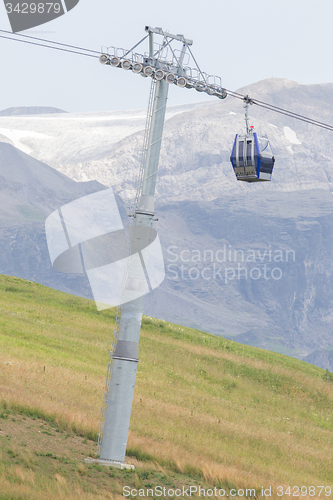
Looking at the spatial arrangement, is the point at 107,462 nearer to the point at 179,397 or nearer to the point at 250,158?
the point at 250,158

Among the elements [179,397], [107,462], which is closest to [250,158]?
[107,462]

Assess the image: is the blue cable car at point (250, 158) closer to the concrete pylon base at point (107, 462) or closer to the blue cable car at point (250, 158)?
the blue cable car at point (250, 158)

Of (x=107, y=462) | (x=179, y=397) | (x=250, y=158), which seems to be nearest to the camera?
(x=107, y=462)

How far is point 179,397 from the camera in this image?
2741cm

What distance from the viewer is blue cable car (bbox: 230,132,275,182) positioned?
779 inches

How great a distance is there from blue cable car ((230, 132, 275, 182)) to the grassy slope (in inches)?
392

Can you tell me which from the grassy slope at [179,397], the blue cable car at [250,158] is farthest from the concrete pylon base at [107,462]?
the blue cable car at [250,158]

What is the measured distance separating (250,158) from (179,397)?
13474 mm

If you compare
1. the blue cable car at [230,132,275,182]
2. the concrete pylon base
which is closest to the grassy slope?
the concrete pylon base

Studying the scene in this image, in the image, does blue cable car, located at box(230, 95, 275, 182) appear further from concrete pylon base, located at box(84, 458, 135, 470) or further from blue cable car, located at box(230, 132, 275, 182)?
concrete pylon base, located at box(84, 458, 135, 470)

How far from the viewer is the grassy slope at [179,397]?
17.8 metres

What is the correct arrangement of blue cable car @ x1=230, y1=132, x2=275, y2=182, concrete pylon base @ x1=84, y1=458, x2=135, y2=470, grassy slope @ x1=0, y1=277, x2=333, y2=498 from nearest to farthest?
concrete pylon base @ x1=84, y1=458, x2=135, y2=470 < grassy slope @ x1=0, y1=277, x2=333, y2=498 < blue cable car @ x1=230, y1=132, x2=275, y2=182

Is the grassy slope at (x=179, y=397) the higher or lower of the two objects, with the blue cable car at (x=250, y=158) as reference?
lower

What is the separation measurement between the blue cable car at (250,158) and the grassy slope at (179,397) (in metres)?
9.96
